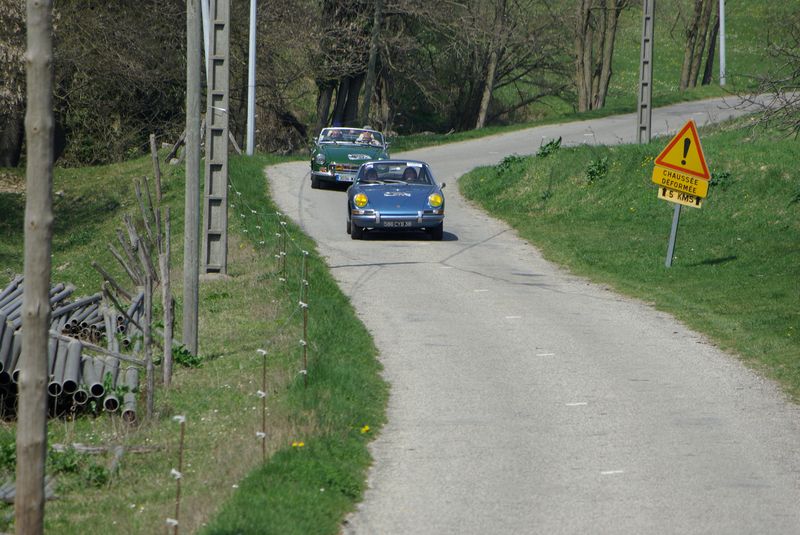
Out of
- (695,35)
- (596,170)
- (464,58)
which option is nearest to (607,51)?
(695,35)

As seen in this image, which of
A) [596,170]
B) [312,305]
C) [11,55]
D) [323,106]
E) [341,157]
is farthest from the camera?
[323,106]

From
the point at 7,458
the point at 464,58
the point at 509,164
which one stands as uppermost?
the point at 464,58

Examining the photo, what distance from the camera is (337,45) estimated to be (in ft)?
144

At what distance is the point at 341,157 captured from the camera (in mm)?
28781

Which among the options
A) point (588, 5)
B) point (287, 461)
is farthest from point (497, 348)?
point (588, 5)

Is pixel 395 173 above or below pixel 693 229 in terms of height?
above

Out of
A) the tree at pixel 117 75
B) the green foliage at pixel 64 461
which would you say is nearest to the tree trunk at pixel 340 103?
the tree at pixel 117 75

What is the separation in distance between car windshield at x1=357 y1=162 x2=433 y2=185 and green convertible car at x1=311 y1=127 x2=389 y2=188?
5.26 m

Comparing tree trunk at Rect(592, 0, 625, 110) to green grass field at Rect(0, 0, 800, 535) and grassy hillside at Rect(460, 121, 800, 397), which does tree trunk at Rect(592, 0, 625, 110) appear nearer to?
green grass field at Rect(0, 0, 800, 535)

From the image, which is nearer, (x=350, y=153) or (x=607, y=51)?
(x=350, y=153)

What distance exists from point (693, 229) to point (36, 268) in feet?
57.4

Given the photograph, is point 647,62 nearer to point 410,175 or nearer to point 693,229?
point 693,229

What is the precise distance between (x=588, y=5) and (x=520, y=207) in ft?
82.8

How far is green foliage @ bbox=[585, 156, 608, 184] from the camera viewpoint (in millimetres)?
26297
